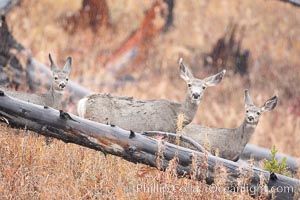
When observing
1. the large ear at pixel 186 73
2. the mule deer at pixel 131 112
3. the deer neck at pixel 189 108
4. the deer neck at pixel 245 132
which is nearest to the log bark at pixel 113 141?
the mule deer at pixel 131 112

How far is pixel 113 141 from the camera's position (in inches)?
296

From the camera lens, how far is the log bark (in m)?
7.48

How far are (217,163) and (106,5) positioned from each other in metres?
11.3

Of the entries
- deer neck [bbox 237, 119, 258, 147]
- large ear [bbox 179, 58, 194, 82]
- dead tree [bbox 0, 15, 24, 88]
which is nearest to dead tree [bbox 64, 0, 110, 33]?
dead tree [bbox 0, 15, 24, 88]

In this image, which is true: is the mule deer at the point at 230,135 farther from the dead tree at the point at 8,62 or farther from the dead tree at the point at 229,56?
the dead tree at the point at 229,56

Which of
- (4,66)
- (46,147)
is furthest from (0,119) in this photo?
(4,66)

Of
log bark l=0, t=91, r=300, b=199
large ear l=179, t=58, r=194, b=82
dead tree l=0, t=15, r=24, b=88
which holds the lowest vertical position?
log bark l=0, t=91, r=300, b=199

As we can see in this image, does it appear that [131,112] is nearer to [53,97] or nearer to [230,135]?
[53,97]

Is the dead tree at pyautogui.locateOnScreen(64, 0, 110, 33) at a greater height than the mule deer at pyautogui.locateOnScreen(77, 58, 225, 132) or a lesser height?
greater

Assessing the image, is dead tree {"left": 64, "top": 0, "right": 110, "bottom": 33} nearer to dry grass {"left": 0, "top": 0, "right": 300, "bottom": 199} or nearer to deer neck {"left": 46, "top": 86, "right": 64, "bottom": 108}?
dry grass {"left": 0, "top": 0, "right": 300, "bottom": 199}

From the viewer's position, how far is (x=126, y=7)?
64.6 feet

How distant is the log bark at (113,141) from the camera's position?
24.5ft

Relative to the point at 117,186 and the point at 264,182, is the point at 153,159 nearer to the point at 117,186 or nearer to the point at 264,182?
the point at 117,186

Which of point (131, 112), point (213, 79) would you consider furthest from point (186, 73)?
Answer: point (131, 112)
